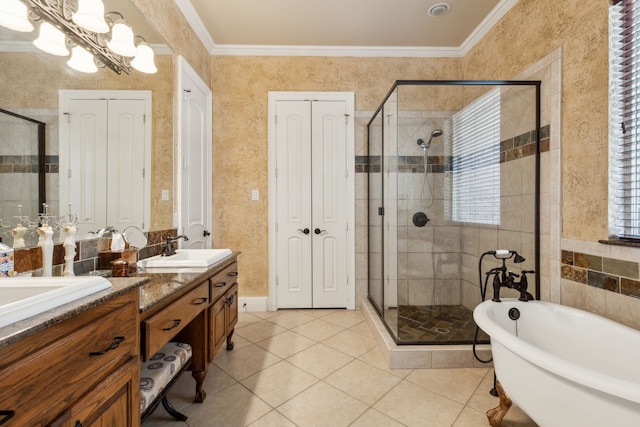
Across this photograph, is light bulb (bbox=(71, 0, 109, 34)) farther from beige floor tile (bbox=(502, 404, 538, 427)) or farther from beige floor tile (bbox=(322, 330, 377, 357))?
beige floor tile (bbox=(502, 404, 538, 427))

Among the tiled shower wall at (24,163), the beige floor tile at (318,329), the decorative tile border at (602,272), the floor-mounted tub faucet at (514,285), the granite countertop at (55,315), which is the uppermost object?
the tiled shower wall at (24,163)

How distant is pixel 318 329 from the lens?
2.66 meters

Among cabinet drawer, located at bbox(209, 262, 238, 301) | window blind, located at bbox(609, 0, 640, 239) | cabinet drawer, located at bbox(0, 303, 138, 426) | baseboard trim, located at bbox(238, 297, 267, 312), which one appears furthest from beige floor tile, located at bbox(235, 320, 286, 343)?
window blind, located at bbox(609, 0, 640, 239)

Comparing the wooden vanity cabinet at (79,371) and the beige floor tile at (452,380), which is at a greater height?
the wooden vanity cabinet at (79,371)

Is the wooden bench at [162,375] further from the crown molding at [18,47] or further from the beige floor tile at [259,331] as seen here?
the crown molding at [18,47]

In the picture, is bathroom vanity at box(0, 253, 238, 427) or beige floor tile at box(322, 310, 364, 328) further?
beige floor tile at box(322, 310, 364, 328)

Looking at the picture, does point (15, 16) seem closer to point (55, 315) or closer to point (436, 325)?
point (55, 315)

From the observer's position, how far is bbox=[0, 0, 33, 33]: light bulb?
108cm

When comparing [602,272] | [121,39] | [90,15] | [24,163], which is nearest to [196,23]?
[121,39]

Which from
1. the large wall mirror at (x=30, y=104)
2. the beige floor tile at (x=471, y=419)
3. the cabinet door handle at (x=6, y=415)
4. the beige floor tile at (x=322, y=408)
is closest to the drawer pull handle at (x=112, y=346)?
the cabinet door handle at (x=6, y=415)

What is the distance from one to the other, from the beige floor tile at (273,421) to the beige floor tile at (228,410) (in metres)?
0.03

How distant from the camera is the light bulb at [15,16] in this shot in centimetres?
108

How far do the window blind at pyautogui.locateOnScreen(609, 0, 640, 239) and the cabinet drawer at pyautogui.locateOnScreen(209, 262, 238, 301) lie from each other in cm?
226

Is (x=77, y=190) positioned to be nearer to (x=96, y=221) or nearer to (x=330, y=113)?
(x=96, y=221)
